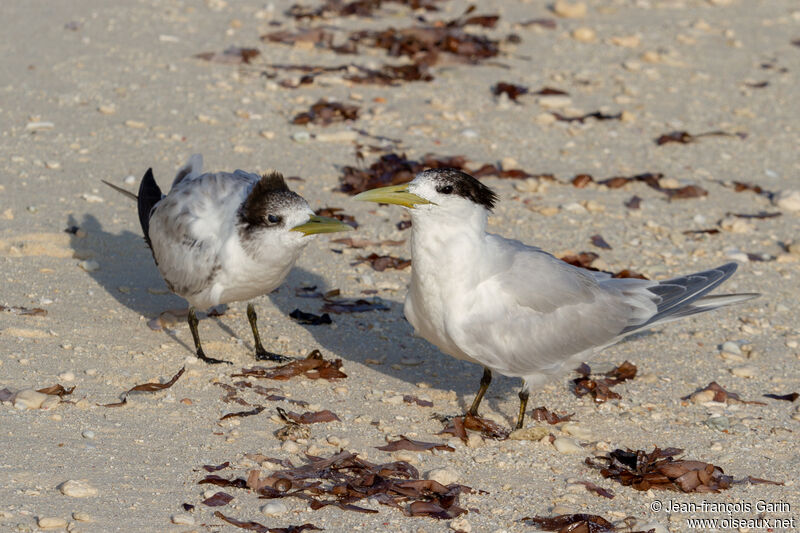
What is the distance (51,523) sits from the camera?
11.2 feet

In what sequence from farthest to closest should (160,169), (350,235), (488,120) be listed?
(488,120) < (160,169) < (350,235)

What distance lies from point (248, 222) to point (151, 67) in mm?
4411

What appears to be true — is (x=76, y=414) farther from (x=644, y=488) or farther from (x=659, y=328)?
(x=659, y=328)

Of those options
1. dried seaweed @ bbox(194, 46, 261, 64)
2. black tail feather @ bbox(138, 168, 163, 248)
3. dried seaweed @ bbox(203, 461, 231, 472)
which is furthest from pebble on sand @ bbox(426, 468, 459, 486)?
dried seaweed @ bbox(194, 46, 261, 64)

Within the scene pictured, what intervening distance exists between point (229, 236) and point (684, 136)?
190 inches

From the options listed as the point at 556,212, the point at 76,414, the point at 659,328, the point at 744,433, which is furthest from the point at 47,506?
the point at 556,212

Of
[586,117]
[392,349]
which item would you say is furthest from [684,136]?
[392,349]

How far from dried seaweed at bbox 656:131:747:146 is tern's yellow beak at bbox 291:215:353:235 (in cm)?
436

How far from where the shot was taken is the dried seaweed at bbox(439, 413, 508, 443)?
4.64 meters

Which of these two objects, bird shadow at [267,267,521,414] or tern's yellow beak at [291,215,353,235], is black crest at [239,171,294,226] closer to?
tern's yellow beak at [291,215,353,235]

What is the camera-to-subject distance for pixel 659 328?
5.91m

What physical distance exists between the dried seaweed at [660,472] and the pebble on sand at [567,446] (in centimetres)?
11

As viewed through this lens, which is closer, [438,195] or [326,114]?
[438,195]

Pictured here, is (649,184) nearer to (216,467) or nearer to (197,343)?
(197,343)
